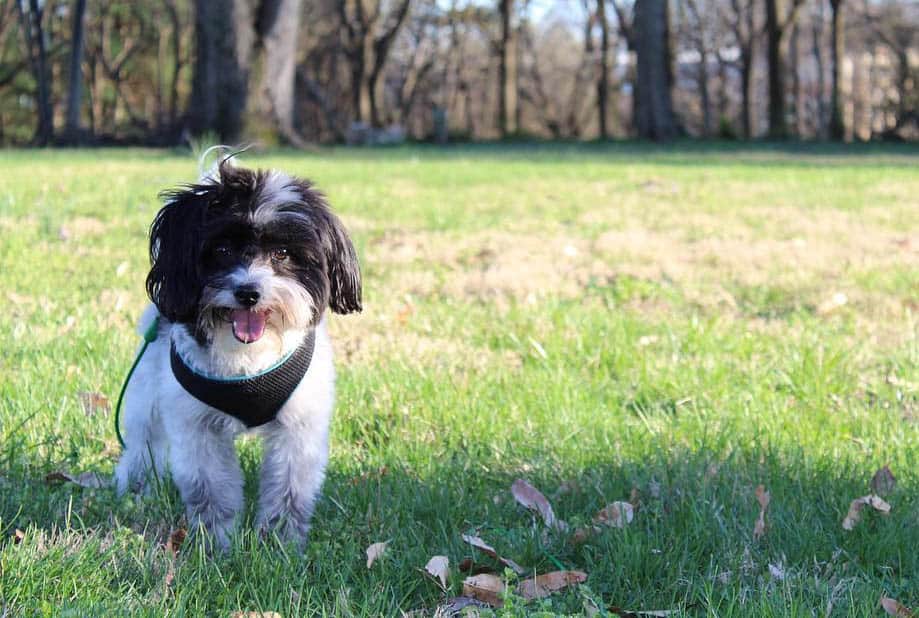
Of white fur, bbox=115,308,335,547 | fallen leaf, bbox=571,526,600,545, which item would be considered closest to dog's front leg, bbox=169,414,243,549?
white fur, bbox=115,308,335,547

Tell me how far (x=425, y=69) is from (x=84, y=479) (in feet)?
143

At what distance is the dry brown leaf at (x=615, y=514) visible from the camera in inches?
125

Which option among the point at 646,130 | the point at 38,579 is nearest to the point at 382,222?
the point at 38,579

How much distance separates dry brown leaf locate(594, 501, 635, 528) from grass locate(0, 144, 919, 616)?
46 millimetres

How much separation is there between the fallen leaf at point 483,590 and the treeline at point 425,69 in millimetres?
17630

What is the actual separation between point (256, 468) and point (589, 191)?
351 inches

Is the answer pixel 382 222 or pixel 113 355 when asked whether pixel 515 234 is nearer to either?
pixel 382 222

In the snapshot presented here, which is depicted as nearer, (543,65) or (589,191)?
(589,191)

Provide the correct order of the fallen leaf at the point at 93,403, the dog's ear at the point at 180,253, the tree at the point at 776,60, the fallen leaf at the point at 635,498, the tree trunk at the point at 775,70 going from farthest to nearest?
the tree at the point at 776,60
the tree trunk at the point at 775,70
the fallen leaf at the point at 93,403
the fallen leaf at the point at 635,498
the dog's ear at the point at 180,253

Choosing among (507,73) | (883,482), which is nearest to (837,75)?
(507,73)

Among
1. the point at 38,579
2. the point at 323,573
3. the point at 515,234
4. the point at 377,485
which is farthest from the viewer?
the point at 515,234

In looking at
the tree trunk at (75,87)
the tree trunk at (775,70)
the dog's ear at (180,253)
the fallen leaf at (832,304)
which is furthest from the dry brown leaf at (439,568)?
the tree trunk at (775,70)

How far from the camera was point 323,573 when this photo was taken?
9.39ft

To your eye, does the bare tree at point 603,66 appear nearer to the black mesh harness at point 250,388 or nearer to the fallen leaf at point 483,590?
the black mesh harness at point 250,388
